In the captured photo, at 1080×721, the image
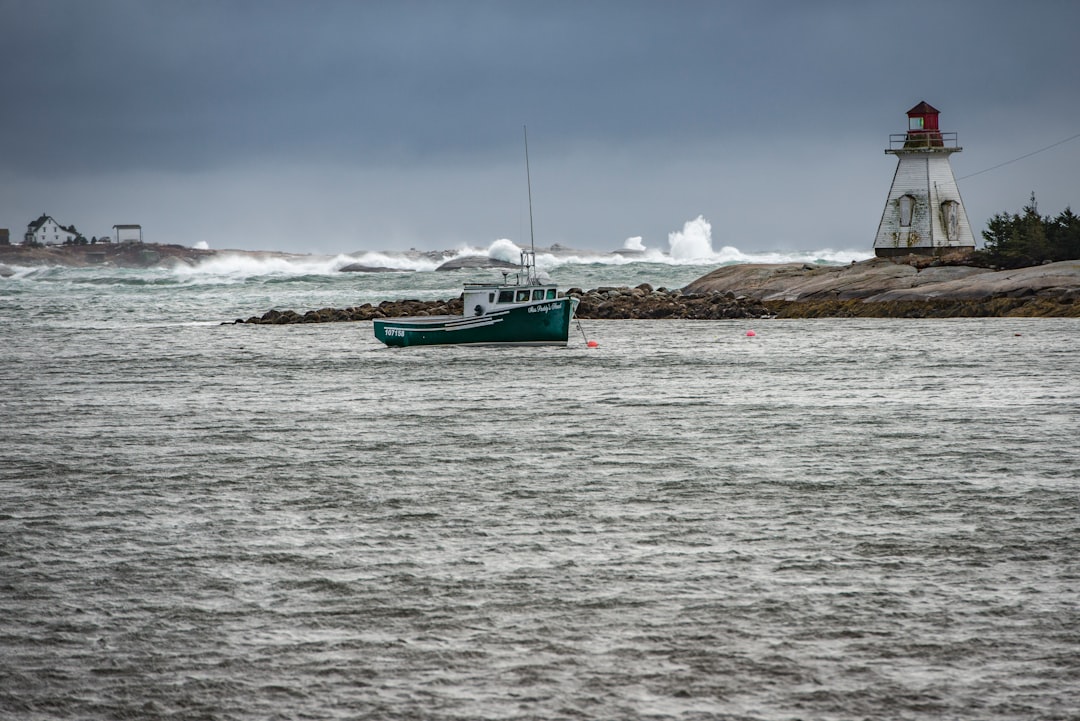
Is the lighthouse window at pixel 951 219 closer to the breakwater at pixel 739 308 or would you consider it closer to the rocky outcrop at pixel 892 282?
the rocky outcrop at pixel 892 282

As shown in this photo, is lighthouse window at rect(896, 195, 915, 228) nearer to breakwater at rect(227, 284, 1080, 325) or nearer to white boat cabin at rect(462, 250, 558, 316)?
breakwater at rect(227, 284, 1080, 325)

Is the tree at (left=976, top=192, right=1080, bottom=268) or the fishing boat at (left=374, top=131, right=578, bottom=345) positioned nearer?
the fishing boat at (left=374, top=131, right=578, bottom=345)

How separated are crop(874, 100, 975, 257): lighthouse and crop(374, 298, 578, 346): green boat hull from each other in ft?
104

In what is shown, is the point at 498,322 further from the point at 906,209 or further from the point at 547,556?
the point at 906,209

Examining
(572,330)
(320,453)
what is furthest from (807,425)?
(572,330)

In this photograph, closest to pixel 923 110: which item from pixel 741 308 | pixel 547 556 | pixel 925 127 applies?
pixel 925 127

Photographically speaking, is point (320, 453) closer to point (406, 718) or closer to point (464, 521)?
point (464, 521)

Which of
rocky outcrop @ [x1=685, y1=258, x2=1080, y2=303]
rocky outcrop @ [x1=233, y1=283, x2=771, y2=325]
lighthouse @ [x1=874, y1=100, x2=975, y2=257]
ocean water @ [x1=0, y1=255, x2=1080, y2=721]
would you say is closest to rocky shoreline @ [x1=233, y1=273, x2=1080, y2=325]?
rocky outcrop @ [x1=233, y1=283, x2=771, y2=325]

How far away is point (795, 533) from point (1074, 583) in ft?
6.37

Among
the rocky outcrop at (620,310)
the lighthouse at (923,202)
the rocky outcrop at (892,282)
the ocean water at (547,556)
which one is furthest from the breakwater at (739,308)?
the ocean water at (547,556)

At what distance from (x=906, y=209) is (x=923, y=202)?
0.87 metres

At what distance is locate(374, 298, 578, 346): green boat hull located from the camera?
30.5 meters

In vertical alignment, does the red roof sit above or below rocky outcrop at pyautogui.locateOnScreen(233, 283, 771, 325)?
above

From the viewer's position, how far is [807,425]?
46.8 feet
